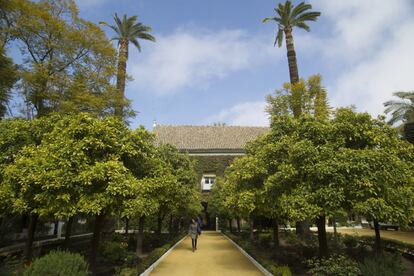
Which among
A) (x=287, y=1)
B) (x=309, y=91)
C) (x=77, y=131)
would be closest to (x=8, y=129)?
(x=77, y=131)

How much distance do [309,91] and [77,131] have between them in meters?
19.1

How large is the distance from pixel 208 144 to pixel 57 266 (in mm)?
32660

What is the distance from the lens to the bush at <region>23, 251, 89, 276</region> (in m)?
7.88

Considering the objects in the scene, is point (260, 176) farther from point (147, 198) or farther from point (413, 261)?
point (413, 261)

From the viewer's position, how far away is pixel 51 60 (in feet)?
60.5

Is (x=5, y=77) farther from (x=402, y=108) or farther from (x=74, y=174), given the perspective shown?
(x=402, y=108)

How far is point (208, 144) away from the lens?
40.4 meters

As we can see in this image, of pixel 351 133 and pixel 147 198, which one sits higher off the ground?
pixel 351 133

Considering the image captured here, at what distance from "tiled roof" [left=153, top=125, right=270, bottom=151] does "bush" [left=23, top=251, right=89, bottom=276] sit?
30.6 m

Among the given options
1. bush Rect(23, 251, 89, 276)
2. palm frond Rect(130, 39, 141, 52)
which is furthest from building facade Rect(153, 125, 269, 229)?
bush Rect(23, 251, 89, 276)

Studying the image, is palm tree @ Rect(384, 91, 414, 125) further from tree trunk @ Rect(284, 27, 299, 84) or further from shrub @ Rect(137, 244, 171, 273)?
shrub @ Rect(137, 244, 171, 273)

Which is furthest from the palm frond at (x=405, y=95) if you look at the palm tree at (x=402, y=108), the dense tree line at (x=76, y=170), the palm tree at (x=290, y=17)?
the dense tree line at (x=76, y=170)

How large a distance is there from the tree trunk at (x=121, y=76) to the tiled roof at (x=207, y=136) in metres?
13.6

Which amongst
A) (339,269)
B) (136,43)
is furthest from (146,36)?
(339,269)
